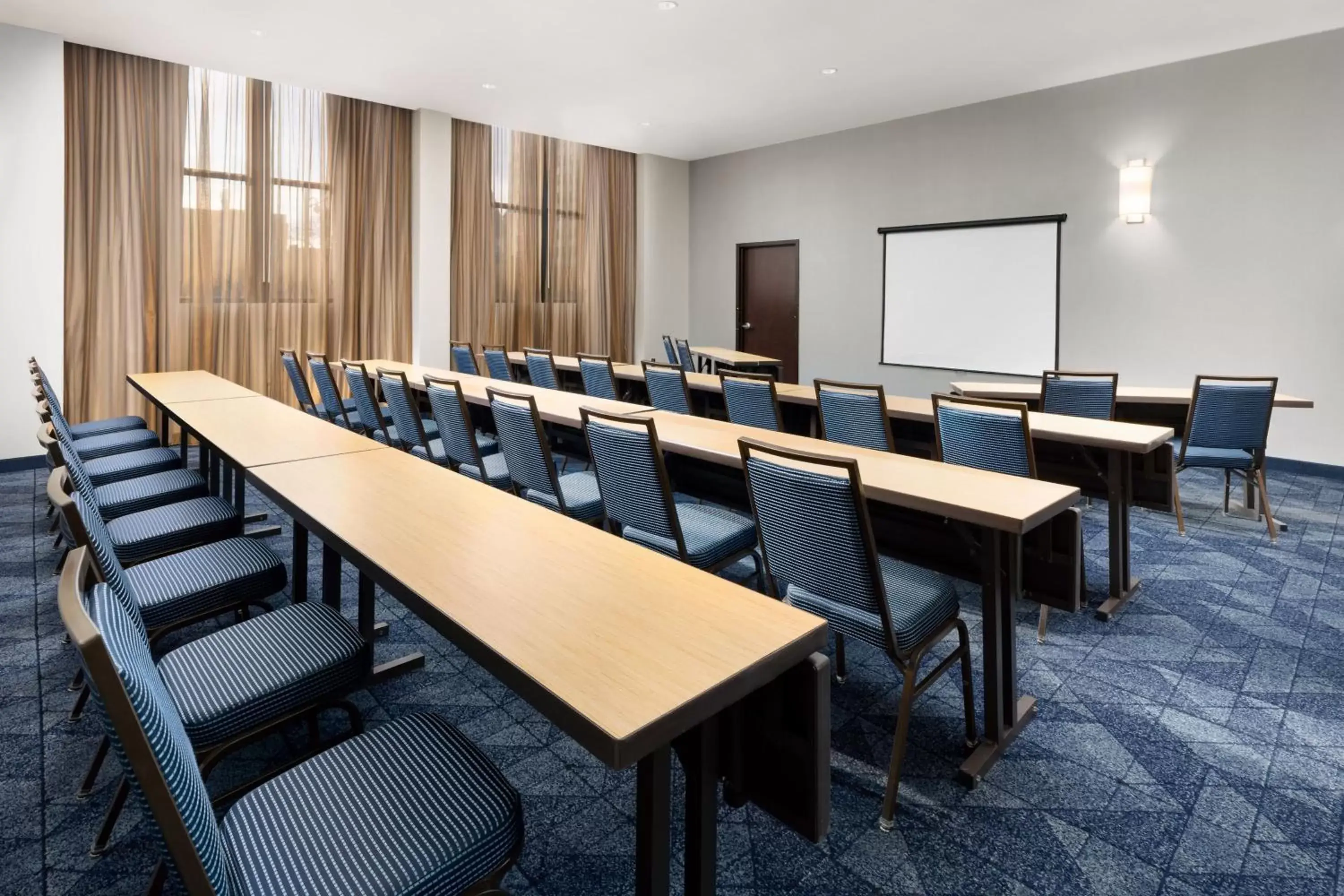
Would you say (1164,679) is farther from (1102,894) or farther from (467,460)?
(467,460)

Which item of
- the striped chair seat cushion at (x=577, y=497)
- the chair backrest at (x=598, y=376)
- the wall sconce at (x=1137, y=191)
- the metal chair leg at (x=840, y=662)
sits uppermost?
the wall sconce at (x=1137, y=191)

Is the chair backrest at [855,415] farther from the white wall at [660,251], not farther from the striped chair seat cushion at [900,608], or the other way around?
the white wall at [660,251]

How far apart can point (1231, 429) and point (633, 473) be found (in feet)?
11.0

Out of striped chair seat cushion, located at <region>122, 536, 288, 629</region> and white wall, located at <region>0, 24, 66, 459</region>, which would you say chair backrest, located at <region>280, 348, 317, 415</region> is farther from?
striped chair seat cushion, located at <region>122, 536, 288, 629</region>

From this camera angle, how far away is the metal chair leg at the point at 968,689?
189 centimetres

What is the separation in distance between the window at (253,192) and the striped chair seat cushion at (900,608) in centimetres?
593

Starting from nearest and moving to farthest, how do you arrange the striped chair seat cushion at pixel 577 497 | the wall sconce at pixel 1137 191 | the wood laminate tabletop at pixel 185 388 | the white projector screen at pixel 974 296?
the striped chair seat cushion at pixel 577 497, the wood laminate tabletop at pixel 185 388, the wall sconce at pixel 1137 191, the white projector screen at pixel 974 296

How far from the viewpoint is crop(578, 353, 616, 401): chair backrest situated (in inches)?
176

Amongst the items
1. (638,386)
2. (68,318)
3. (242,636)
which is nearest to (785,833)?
(242,636)

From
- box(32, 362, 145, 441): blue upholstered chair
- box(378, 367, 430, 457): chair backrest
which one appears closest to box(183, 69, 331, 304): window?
box(32, 362, 145, 441): blue upholstered chair

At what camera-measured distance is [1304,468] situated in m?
5.34

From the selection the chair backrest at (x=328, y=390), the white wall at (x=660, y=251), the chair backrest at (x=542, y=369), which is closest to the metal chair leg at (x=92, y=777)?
the chair backrest at (x=328, y=390)

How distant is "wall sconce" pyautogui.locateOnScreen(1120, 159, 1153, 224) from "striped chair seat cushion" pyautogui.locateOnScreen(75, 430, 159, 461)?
21.4 feet

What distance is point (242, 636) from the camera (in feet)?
5.22
